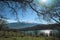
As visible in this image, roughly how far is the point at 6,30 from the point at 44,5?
22.2 inches

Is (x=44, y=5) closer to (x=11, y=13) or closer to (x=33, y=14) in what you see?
(x=33, y=14)

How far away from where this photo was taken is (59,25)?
79.0 inches

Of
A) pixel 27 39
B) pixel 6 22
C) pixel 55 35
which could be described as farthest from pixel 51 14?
pixel 6 22

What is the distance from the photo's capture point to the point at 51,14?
2002 millimetres

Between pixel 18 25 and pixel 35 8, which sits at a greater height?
pixel 35 8

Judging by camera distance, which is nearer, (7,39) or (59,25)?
(7,39)

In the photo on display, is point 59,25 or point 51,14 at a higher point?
point 51,14

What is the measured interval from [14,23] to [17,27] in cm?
6

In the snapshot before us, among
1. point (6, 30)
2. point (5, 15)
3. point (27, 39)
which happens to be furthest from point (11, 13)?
point (27, 39)

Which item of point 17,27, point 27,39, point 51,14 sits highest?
point 51,14

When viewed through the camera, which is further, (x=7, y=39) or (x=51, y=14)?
(x=51, y=14)

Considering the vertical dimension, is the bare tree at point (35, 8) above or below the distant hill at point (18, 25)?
above

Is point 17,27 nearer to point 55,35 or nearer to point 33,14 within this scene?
point 33,14

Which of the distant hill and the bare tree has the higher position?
the bare tree
